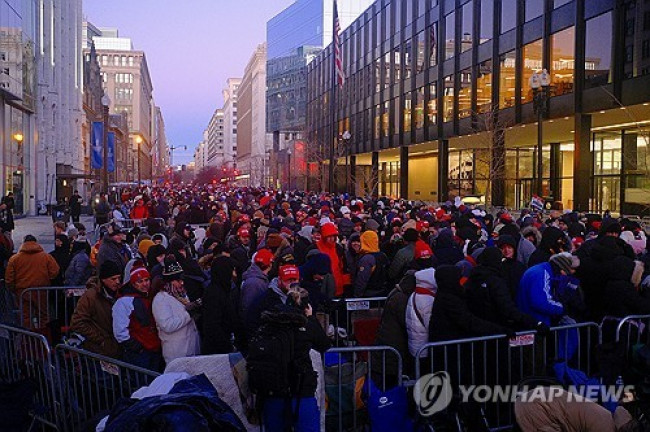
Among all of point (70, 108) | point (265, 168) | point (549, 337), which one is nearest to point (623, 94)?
point (549, 337)

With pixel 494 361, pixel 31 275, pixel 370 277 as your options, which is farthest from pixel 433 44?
pixel 494 361

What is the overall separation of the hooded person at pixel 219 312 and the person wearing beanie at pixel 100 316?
1.06 metres

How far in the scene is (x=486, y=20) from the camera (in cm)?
3919

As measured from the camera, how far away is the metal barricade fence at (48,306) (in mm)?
9828

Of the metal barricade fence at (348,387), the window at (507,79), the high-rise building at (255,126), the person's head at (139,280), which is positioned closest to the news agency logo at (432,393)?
the metal barricade fence at (348,387)

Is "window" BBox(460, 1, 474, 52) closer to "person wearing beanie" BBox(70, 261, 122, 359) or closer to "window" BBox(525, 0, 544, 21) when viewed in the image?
"window" BBox(525, 0, 544, 21)

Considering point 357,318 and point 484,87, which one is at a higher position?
point 484,87

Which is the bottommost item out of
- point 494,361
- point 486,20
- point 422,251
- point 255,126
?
point 494,361

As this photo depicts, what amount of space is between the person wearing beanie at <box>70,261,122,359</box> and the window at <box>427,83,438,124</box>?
40576mm

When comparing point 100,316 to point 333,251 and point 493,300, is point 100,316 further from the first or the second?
point 333,251

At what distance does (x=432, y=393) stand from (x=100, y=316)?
3.63 metres

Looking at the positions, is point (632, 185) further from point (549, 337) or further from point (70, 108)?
point (70, 108)

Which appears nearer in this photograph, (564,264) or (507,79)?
(564,264)

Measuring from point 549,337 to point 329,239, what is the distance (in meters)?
4.43
